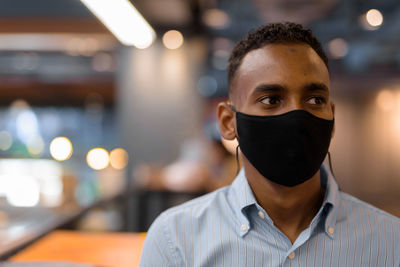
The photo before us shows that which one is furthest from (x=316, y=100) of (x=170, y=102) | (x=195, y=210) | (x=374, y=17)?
(x=170, y=102)

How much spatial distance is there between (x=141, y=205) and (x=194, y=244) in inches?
110

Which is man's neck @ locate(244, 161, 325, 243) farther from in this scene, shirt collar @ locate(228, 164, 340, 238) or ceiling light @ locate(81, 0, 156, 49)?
ceiling light @ locate(81, 0, 156, 49)

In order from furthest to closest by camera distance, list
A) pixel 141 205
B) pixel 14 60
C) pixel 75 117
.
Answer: pixel 75 117
pixel 14 60
pixel 141 205

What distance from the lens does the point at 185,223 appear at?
1.09m

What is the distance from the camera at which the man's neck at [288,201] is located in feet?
3.51

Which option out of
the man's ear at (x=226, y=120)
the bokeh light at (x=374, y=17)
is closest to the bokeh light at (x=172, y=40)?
the bokeh light at (x=374, y=17)

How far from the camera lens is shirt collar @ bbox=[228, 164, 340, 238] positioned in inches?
41.7

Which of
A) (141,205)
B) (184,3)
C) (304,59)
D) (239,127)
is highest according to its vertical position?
(184,3)

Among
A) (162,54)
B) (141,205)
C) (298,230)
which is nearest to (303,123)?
(298,230)

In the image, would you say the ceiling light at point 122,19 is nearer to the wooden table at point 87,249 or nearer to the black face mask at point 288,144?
the wooden table at point 87,249

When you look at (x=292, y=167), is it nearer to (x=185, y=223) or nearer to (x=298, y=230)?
(x=298, y=230)

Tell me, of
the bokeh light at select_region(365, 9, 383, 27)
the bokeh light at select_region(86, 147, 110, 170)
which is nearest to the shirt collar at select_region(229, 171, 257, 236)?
the bokeh light at select_region(365, 9, 383, 27)

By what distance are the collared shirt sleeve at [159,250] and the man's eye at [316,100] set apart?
52 cm

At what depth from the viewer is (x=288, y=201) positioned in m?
1.07
